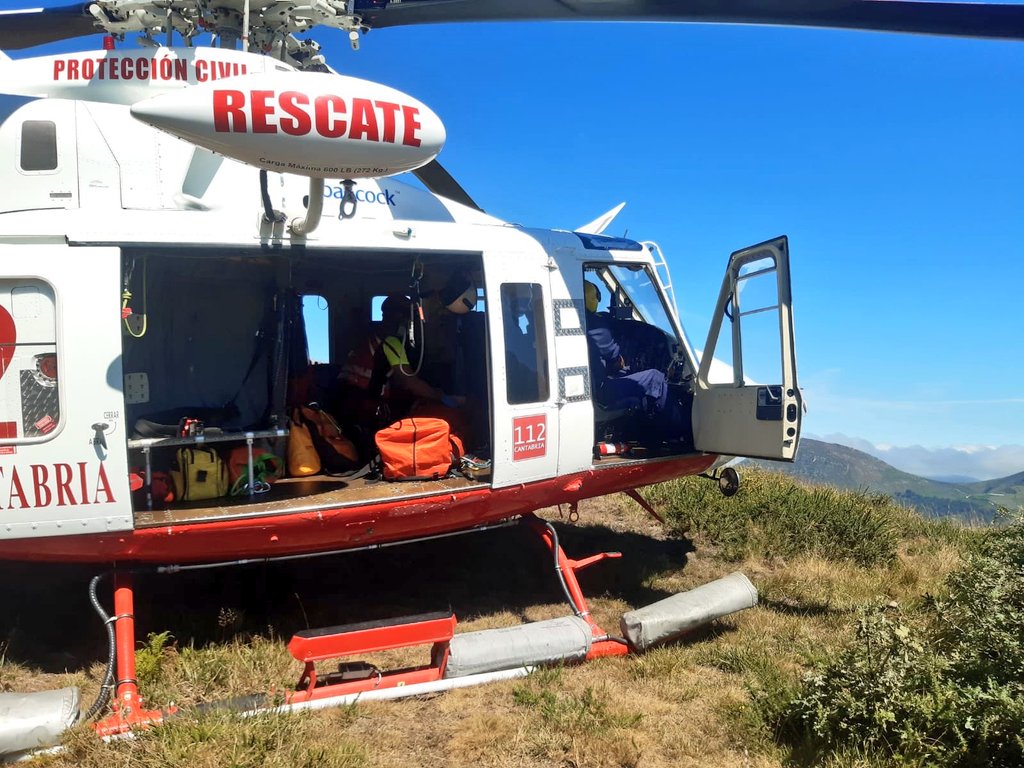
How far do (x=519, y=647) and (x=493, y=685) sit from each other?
10.5 inches

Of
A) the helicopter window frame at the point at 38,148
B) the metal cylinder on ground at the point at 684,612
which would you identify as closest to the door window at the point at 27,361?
the helicopter window frame at the point at 38,148

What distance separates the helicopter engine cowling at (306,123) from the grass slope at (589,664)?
9.23 feet

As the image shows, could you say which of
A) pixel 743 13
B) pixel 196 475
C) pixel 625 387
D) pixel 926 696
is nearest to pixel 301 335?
pixel 196 475

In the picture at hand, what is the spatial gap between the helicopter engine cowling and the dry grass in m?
2.81

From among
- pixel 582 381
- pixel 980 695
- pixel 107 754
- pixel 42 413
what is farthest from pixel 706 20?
pixel 107 754

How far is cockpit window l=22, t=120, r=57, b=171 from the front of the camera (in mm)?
4770

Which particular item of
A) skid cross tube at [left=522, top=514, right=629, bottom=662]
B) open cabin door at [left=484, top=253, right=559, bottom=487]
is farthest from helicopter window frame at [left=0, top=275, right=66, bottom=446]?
skid cross tube at [left=522, top=514, right=629, bottom=662]

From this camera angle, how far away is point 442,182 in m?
6.86

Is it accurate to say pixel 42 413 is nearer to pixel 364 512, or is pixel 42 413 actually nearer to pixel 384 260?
pixel 364 512

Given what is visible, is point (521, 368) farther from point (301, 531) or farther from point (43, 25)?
point (43, 25)

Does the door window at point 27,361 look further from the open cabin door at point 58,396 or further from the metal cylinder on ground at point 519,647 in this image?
the metal cylinder on ground at point 519,647

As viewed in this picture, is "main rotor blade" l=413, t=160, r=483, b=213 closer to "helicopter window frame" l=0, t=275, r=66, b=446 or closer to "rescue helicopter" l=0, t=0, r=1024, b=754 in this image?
"rescue helicopter" l=0, t=0, r=1024, b=754

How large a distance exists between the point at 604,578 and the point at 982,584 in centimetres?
309

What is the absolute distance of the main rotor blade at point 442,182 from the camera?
6776mm
